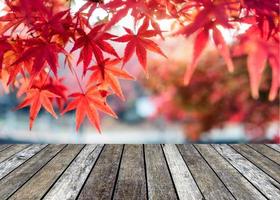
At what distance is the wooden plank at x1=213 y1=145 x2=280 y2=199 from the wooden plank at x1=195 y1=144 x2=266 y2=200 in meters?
0.03

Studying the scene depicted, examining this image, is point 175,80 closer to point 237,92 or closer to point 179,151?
point 237,92

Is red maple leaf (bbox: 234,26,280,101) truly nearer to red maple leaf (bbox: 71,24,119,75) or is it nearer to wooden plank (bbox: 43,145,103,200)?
red maple leaf (bbox: 71,24,119,75)

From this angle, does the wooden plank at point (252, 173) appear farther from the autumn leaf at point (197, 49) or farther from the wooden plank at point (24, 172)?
the autumn leaf at point (197, 49)

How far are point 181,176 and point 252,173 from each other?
332 millimetres

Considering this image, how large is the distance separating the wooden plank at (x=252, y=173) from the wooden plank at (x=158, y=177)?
0.33 m

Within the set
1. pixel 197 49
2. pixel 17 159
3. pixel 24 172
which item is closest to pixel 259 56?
pixel 197 49

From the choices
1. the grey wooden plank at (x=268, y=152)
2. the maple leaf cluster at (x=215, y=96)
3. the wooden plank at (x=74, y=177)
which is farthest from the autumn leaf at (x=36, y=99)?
the maple leaf cluster at (x=215, y=96)

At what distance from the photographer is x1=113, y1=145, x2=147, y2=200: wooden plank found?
1.59 meters

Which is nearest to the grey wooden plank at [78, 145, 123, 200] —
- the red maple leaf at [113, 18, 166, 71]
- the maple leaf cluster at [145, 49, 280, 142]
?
the red maple leaf at [113, 18, 166, 71]

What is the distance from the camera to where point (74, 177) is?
1882 millimetres

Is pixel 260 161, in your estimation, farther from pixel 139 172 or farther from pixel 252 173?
pixel 139 172

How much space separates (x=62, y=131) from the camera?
4.41 metres

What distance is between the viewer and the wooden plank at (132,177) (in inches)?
62.8

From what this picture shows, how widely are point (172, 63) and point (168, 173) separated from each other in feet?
7.78
